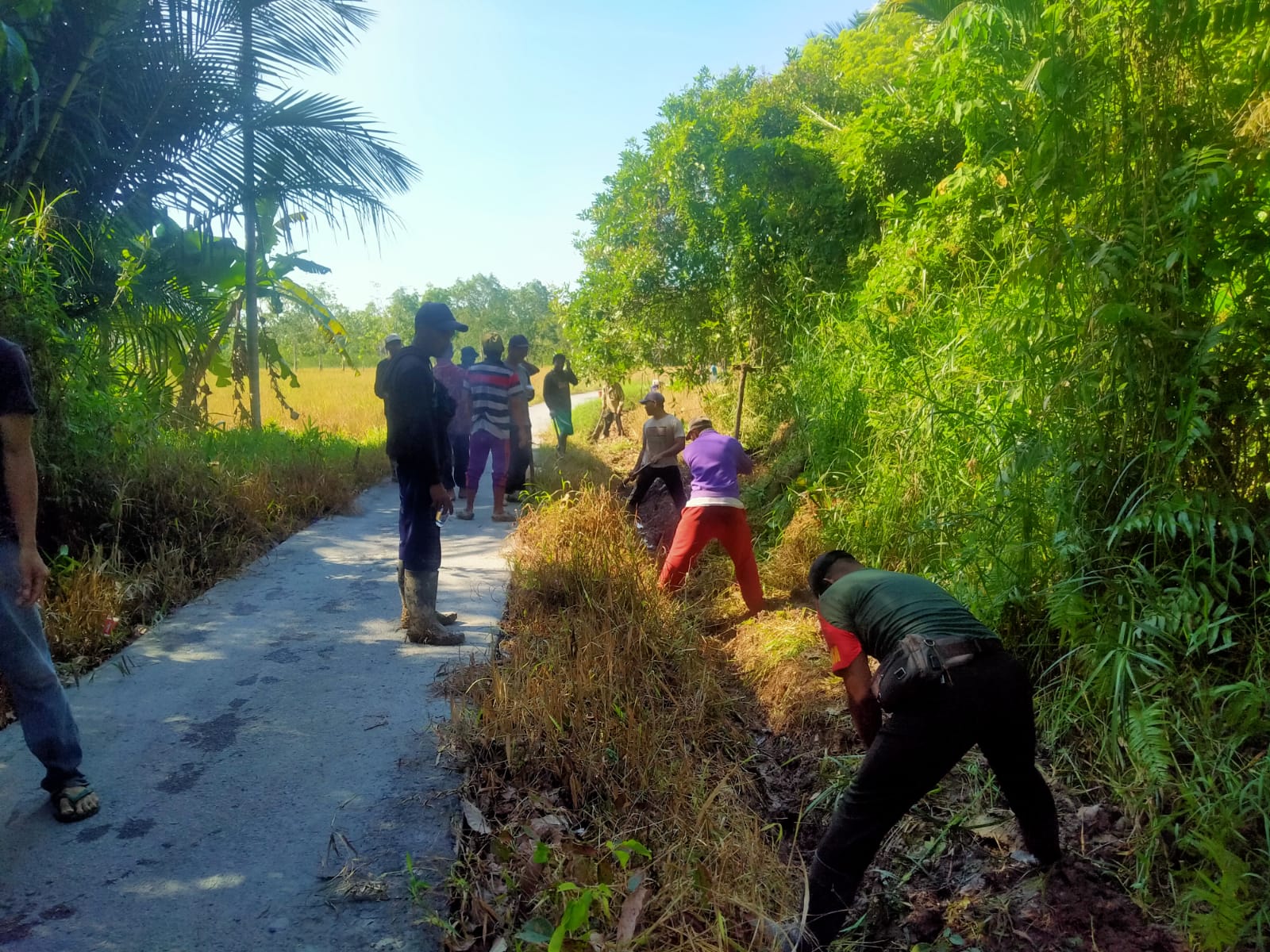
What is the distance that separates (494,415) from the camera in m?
7.50

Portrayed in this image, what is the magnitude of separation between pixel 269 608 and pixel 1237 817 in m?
4.83

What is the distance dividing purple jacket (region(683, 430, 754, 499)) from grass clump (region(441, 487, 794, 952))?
711 mm

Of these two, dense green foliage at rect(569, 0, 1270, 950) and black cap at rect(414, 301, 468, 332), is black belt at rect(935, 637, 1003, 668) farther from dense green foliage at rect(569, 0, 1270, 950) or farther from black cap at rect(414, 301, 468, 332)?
black cap at rect(414, 301, 468, 332)

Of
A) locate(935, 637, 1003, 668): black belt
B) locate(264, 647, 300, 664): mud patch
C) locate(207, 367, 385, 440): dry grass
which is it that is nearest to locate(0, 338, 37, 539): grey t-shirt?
locate(264, 647, 300, 664): mud patch

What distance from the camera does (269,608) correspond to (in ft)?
16.4

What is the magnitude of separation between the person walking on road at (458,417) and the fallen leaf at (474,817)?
189 inches

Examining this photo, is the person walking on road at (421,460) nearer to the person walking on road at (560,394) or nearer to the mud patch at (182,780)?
the mud patch at (182,780)

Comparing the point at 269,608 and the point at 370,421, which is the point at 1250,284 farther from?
the point at 370,421

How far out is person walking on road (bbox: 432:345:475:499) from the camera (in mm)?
7895

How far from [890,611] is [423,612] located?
2.75 metres

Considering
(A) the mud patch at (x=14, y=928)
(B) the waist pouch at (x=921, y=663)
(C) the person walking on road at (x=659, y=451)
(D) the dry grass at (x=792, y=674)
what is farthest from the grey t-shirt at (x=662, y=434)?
(A) the mud patch at (x=14, y=928)

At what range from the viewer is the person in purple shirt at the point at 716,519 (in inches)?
206

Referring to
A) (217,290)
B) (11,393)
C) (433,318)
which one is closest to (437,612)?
(433,318)

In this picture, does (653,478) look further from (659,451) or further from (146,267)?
(146,267)
